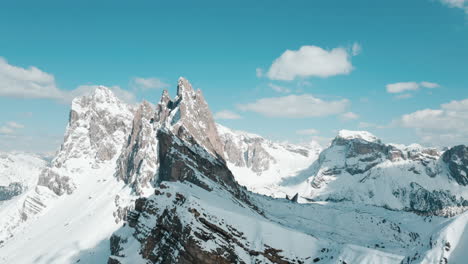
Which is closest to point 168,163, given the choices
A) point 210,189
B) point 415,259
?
point 210,189


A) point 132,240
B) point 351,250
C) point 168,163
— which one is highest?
point 168,163

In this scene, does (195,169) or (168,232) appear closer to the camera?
(168,232)

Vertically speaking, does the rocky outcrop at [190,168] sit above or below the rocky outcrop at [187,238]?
above

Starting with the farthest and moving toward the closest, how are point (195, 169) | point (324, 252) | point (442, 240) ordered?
point (195, 169) → point (324, 252) → point (442, 240)

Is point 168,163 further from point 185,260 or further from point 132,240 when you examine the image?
point 185,260

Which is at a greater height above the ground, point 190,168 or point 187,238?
point 190,168

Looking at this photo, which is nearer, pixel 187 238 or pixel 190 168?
pixel 187 238

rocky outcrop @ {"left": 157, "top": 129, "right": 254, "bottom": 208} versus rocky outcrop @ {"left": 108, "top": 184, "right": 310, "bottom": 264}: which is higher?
rocky outcrop @ {"left": 157, "top": 129, "right": 254, "bottom": 208}

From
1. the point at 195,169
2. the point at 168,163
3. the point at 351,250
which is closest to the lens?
the point at 351,250

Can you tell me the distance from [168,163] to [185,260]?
364 ft

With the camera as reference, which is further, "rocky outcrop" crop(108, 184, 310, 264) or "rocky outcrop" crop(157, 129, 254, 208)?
"rocky outcrop" crop(157, 129, 254, 208)

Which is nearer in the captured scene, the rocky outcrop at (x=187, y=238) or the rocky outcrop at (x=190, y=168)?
the rocky outcrop at (x=187, y=238)

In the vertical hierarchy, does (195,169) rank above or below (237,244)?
above

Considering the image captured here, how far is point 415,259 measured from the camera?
71.5 meters
